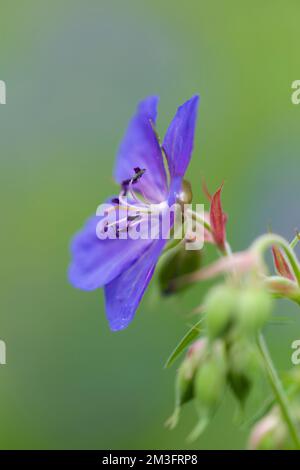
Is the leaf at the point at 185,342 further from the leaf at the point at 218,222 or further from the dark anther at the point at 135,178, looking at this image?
the dark anther at the point at 135,178

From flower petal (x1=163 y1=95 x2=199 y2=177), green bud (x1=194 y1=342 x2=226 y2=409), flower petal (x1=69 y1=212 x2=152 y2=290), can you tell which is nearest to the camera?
green bud (x1=194 y1=342 x2=226 y2=409)

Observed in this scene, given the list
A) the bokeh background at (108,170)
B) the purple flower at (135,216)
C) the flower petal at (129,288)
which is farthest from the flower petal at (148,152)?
the bokeh background at (108,170)

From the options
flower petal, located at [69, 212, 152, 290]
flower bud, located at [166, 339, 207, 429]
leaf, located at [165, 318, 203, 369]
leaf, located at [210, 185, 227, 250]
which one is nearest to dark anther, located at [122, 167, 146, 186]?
flower petal, located at [69, 212, 152, 290]

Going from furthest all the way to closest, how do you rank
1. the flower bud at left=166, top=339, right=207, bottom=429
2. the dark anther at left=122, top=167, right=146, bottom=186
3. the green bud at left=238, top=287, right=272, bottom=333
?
the dark anther at left=122, top=167, right=146, bottom=186 → the flower bud at left=166, top=339, right=207, bottom=429 → the green bud at left=238, top=287, right=272, bottom=333

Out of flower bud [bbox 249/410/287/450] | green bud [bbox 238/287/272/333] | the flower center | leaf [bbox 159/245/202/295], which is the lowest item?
flower bud [bbox 249/410/287/450]

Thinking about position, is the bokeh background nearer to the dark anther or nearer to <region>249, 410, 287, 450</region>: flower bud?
the dark anther

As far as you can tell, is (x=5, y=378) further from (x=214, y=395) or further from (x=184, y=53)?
(x=214, y=395)
